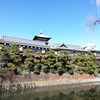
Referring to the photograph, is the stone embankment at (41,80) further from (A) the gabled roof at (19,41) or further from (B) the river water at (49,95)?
(A) the gabled roof at (19,41)

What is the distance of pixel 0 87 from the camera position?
21734mm

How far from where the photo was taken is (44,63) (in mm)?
27656

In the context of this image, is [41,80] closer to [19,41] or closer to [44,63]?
[44,63]

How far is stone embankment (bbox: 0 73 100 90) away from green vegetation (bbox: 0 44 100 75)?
74 centimetres

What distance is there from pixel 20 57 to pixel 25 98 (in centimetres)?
1062

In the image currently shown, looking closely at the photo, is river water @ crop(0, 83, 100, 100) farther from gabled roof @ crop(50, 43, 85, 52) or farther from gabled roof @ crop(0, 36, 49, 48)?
gabled roof @ crop(50, 43, 85, 52)

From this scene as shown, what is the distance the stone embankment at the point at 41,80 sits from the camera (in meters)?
23.0

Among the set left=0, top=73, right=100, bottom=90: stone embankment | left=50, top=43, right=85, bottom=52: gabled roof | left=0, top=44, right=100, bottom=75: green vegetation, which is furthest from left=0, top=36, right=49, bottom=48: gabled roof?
left=0, top=73, right=100, bottom=90: stone embankment

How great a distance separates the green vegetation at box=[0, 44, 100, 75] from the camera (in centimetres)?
2498

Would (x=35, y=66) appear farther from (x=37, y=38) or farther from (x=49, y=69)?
(x=37, y=38)

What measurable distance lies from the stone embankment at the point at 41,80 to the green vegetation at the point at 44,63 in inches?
29.2

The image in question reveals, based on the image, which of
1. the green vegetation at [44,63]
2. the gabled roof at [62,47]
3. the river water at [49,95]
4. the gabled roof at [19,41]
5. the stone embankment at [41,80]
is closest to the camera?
the river water at [49,95]

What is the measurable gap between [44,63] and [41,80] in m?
2.86

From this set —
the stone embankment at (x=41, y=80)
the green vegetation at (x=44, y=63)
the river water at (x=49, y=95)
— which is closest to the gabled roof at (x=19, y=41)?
the green vegetation at (x=44, y=63)
